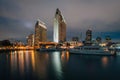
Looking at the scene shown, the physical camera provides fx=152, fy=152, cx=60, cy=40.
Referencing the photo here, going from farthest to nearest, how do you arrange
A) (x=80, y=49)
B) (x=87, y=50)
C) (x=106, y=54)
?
(x=80, y=49) → (x=87, y=50) → (x=106, y=54)

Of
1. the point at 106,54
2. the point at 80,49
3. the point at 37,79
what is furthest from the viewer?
the point at 80,49

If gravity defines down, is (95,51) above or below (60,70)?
above

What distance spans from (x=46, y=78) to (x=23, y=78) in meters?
4.69

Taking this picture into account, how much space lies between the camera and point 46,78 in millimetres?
30828

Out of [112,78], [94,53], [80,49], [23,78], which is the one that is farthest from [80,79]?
[80,49]

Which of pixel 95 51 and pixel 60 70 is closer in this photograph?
pixel 60 70

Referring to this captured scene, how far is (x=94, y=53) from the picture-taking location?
8725 cm

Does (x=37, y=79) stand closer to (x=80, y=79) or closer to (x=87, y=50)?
(x=80, y=79)

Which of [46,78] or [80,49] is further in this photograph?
[80,49]

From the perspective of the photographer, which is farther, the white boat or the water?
the white boat

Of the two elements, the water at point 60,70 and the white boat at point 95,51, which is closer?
the water at point 60,70

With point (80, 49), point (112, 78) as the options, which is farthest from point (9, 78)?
point (80, 49)

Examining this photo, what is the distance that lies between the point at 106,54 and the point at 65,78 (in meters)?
59.9

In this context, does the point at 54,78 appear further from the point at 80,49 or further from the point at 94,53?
the point at 80,49
